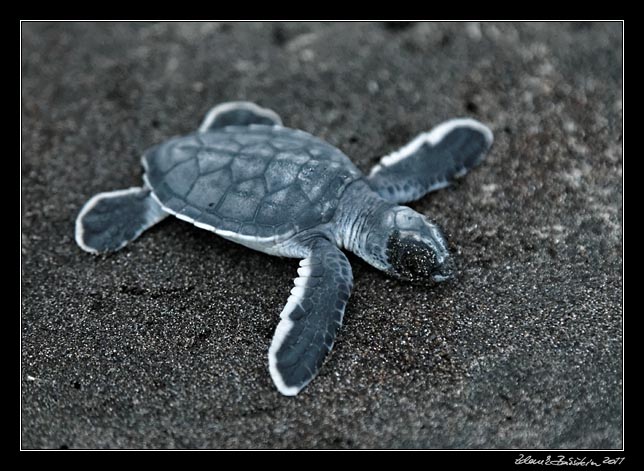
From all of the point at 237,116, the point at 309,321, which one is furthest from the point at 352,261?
the point at 237,116

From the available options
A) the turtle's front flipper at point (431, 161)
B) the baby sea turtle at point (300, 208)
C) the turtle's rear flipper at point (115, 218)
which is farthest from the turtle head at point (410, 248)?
the turtle's rear flipper at point (115, 218)

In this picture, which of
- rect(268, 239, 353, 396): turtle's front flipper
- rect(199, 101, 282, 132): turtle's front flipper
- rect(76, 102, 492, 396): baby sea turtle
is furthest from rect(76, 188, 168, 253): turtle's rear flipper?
rect(268, 239, 353, 396): turtle's front flipper

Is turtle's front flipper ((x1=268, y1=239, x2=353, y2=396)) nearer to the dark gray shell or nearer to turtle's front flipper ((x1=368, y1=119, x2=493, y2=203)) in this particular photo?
the dark gray shell

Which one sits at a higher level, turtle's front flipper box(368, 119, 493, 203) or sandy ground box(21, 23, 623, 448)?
turtle's front flipper box(368, 119, 493, 203)

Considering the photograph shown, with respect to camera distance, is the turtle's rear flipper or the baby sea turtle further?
the turtle's rear flipper

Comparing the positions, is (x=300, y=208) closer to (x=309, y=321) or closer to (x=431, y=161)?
(x=309, y=321)

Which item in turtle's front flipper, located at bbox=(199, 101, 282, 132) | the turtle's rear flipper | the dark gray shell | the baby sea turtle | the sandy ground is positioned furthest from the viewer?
turtle's front flipper, located at bbox=(199, 101, 282, 132)

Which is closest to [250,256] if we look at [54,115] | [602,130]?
[54,115]

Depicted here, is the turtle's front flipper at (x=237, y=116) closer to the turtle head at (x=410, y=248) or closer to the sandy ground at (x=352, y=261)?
the sandy ground at (x=352, y=261)
